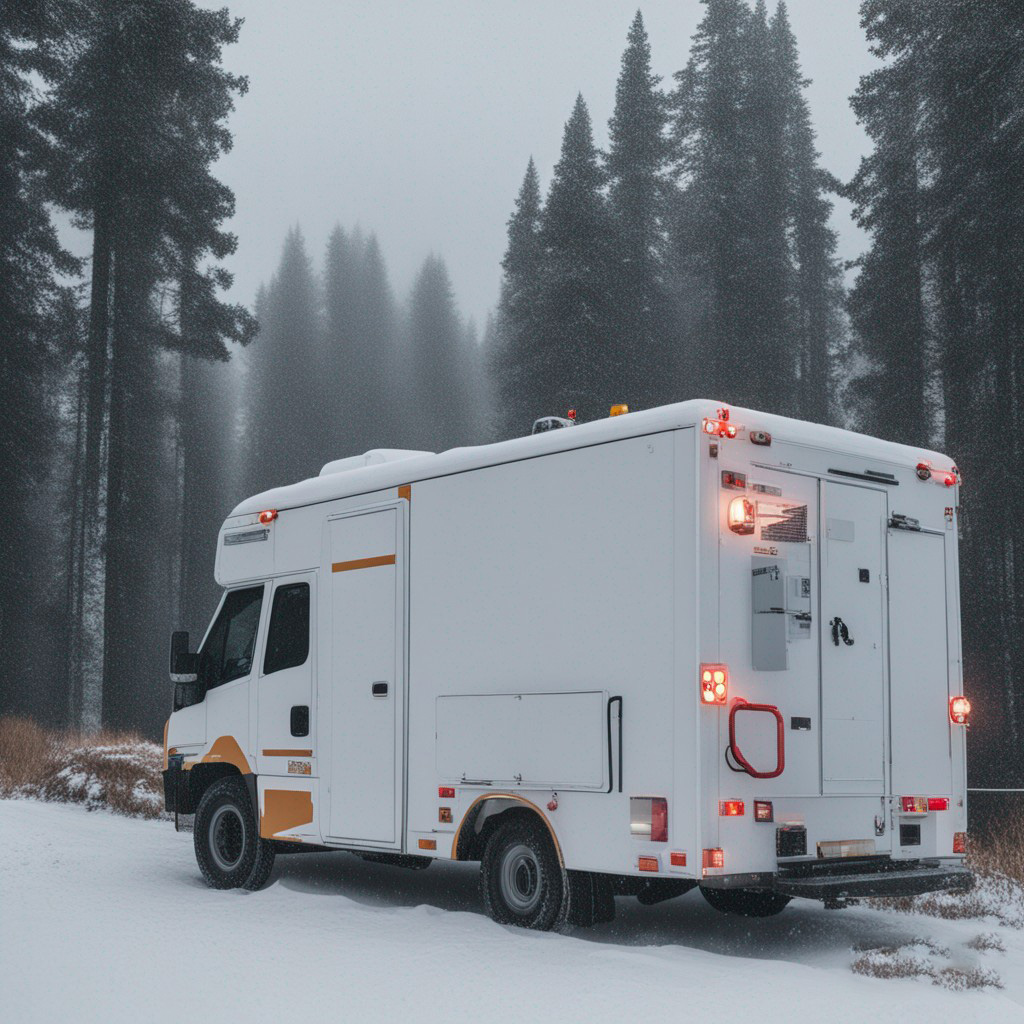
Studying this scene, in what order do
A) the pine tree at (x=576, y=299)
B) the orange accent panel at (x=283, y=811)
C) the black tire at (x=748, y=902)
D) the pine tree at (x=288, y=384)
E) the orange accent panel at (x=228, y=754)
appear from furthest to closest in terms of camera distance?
the pine tree at (x=288, y=384), the pine tree at (x=576, y=299), the orange accent panel at (x=228, y=754), the orange accent panel at (x=283, y=811), the black tire at (x=748, y=902)

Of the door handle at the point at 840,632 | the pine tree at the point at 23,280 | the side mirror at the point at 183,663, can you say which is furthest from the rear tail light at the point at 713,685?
the pine tree at the point at 23,280

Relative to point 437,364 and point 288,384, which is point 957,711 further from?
point 437,364

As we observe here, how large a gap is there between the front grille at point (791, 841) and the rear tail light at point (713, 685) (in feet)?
2.76

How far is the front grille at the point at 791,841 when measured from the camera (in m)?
7.52

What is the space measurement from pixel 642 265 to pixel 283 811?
108 ft

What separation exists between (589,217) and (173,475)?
975 inches

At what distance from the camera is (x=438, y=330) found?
80.4m

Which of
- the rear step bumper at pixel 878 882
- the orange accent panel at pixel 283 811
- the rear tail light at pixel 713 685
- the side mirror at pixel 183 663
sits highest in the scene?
the side mirror at pixel 183 663

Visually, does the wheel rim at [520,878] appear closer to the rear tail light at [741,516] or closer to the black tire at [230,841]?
the rear tail light at [741,516]

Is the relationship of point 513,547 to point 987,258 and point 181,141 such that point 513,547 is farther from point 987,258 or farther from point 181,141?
point 181,141

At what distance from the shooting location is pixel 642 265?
4116 cm

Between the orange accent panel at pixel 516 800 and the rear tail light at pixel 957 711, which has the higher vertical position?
the rear tail light at pixel 957 711

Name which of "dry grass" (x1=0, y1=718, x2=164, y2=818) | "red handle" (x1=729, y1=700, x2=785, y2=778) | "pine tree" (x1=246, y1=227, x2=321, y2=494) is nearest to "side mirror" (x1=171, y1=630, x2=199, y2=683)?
"dry grass" (x1=0, y1=718, x2=164, y2=818)

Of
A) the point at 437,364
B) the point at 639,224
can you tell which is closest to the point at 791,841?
the point at 639,224
